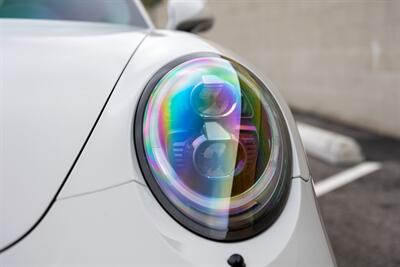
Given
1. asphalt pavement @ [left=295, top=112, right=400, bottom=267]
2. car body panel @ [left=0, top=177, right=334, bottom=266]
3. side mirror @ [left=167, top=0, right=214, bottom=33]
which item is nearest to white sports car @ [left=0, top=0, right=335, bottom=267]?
car body panel @ [left=0, top=177, right=334, bottom=266]

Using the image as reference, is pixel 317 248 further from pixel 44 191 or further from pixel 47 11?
pixel 47 11

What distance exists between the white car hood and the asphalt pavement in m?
1.52

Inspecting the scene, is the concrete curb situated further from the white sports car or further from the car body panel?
the car body panel

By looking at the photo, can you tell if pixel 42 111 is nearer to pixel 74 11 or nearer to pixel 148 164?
pixel 148 164

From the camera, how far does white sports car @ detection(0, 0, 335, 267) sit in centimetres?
101

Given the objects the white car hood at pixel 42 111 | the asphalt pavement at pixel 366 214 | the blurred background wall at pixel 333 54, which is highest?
the white car hood at pixel 42 111

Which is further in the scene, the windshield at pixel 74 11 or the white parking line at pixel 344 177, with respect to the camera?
the white parking line at pixel 344 177

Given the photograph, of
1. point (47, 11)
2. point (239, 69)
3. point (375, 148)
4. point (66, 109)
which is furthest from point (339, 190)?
point (66, 109)

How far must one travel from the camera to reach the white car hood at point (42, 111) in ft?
3.46

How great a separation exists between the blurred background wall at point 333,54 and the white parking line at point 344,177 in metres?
1.46

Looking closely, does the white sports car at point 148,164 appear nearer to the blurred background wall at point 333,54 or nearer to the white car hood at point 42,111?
the white car hood at point 42,111

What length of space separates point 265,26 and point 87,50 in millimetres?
8111

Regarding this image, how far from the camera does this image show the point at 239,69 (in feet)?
4.17

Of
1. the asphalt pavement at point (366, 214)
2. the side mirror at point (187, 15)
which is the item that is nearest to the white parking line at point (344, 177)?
the asphalt pavement at point (366, 214)
